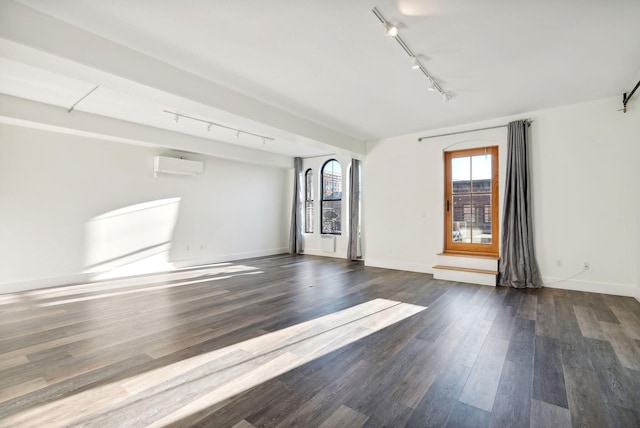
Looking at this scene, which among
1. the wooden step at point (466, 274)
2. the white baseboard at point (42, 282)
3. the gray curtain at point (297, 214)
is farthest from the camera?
the gray curtain at point (297, 214)

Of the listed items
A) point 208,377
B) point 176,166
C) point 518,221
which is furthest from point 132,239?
point 518,221

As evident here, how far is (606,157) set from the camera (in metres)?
4.30

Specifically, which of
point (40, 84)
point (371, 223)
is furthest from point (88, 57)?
point (371, 223)

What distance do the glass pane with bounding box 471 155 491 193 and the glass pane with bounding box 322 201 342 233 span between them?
3.53 metres

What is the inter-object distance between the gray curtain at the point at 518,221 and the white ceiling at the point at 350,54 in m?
0.59

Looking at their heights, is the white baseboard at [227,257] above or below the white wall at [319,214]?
below

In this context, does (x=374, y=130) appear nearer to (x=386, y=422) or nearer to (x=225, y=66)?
(x=225, y=66)

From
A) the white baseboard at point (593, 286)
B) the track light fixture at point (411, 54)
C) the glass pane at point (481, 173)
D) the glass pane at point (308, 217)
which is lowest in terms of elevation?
the white baseboard at point (593, 286)

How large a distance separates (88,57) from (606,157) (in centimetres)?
663

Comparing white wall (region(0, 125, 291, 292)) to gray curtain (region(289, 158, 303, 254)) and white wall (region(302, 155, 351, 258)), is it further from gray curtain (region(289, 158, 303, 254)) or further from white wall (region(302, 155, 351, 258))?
white wall (region(302, 155, 351, 258))

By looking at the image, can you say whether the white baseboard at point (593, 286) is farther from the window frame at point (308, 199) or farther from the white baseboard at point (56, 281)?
the white baseboard at point (56, 281)

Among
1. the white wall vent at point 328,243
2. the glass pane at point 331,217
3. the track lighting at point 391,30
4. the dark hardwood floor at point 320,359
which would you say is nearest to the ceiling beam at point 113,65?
the track lighting at point 391,30

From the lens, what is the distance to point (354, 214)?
291 inches

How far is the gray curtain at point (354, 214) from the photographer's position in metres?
7.36
